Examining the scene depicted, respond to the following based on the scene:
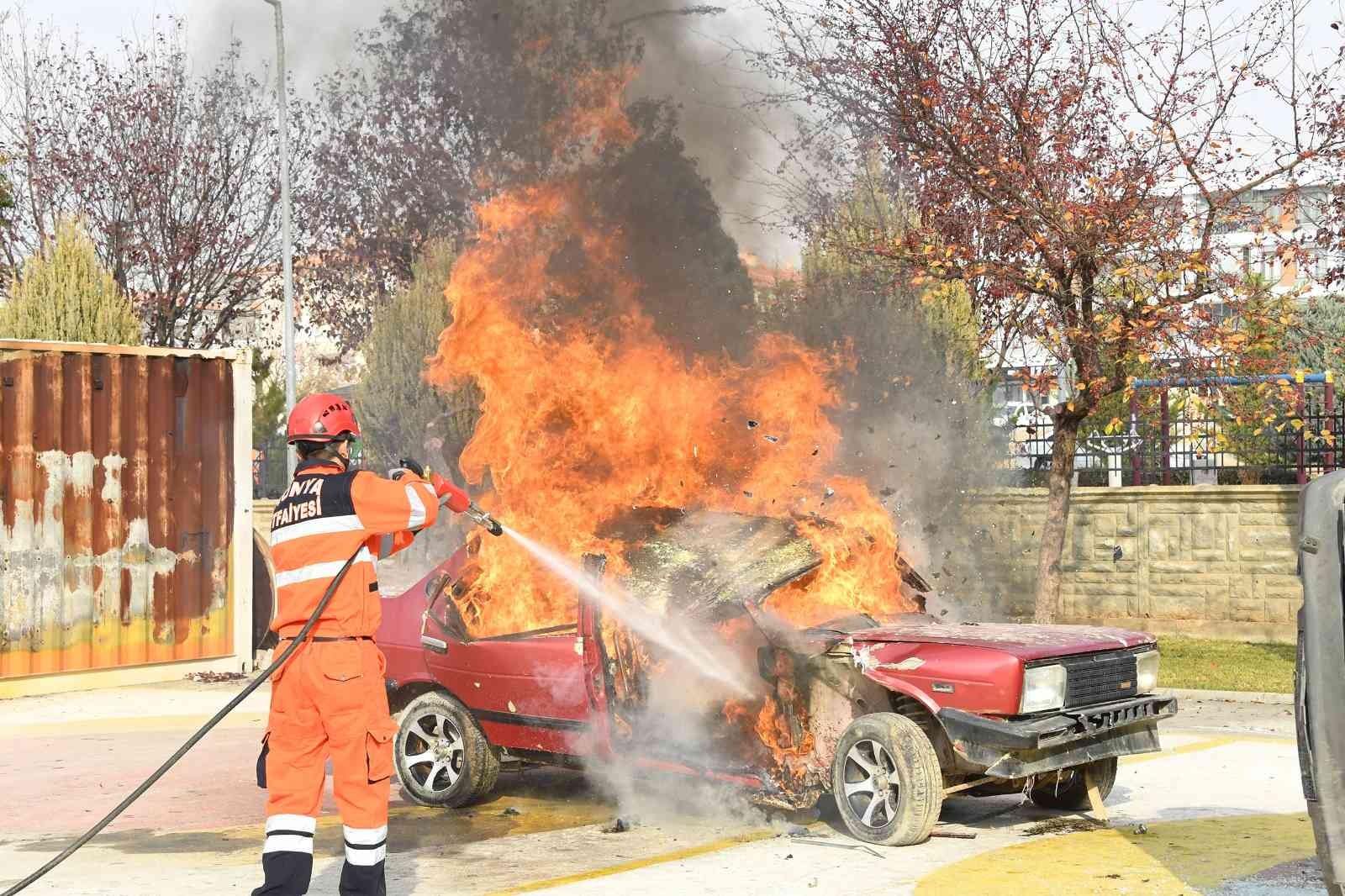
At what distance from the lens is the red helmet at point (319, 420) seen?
6527mm

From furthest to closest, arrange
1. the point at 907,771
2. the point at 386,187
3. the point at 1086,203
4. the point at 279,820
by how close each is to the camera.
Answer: the point at 386,187
the point at 1086,203
the point at 907,771
the point at 279,820

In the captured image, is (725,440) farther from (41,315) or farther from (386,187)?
(386,187)

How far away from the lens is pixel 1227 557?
1864cm

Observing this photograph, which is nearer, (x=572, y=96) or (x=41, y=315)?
(x=572, y=96)

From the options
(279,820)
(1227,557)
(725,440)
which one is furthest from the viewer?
(1227,557)

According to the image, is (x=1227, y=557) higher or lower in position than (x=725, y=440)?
lower

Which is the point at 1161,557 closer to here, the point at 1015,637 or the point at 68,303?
the point at 1015,637

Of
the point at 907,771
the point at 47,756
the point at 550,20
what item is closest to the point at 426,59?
the point at 550,20

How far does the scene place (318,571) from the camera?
6.32 m

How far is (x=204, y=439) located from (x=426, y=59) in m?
5.93


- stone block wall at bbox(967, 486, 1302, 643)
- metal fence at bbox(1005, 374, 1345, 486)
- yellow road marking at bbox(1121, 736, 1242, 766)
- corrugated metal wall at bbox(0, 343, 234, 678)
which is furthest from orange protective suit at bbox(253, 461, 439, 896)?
metal fence at bbox(1005, 374, 1345, 486)

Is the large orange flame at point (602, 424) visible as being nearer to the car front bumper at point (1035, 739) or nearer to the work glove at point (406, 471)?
the car front bumper at point (1035, 739)

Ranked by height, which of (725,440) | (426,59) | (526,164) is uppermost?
(426,59)

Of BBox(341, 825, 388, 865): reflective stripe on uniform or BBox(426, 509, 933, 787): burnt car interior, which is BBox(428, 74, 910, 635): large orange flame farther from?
BBox(341, 825, 388, 865): reflective stripe on uniform
